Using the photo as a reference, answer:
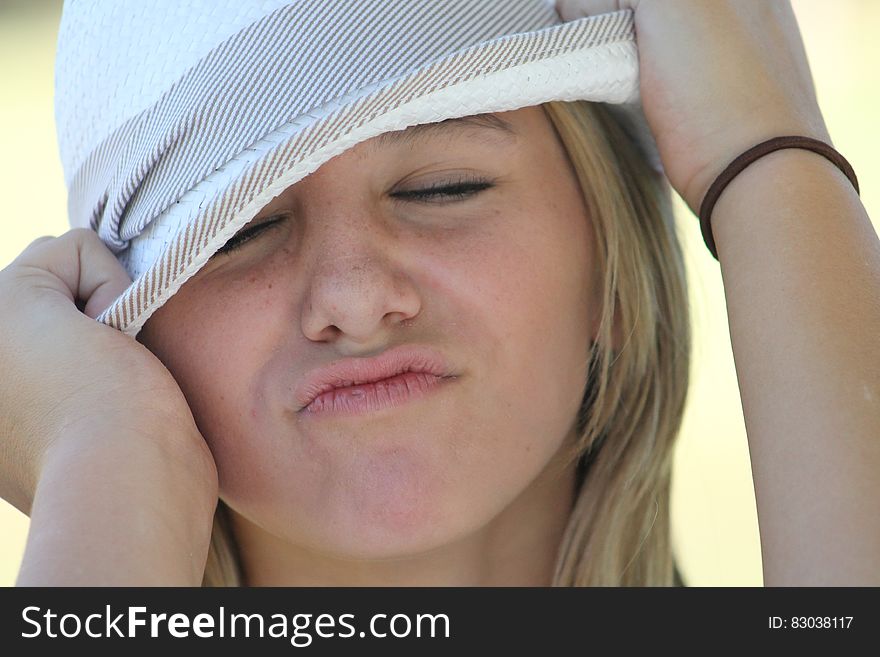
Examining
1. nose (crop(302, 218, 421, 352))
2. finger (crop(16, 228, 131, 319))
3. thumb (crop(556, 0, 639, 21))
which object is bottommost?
nose (crop(302, 218, 421, 352))

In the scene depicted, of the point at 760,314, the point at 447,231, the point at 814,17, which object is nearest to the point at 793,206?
the point at 760,314

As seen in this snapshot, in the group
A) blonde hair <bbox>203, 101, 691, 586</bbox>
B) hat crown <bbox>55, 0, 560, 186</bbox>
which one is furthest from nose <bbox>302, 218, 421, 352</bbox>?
blonde hair <bbox>203, 101, 691, 586</bbox>

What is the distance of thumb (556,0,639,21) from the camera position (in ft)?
5.00

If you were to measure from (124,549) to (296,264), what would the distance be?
438 mm

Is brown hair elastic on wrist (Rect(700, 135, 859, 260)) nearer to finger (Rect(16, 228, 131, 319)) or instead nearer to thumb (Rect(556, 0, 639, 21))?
thumb (Rect(556, 0, 639, 21))

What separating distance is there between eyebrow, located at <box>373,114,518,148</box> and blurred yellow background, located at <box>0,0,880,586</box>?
0.53 meters

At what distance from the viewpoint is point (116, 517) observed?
3.59ft

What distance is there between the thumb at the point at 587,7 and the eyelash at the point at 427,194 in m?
0.31

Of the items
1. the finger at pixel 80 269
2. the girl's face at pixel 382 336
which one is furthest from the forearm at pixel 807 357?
the finger at pixel 80 269

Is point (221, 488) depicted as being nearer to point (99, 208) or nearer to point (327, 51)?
point (99, 208)

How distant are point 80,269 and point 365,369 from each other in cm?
45

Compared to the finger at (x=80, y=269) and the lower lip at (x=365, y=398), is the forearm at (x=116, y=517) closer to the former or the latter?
the lower lip at (x=365, y=398)

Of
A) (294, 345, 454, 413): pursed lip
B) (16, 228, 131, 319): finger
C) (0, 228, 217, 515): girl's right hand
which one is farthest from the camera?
(16, 228, 131, 319): finger

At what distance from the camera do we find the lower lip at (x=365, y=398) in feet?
4.42
